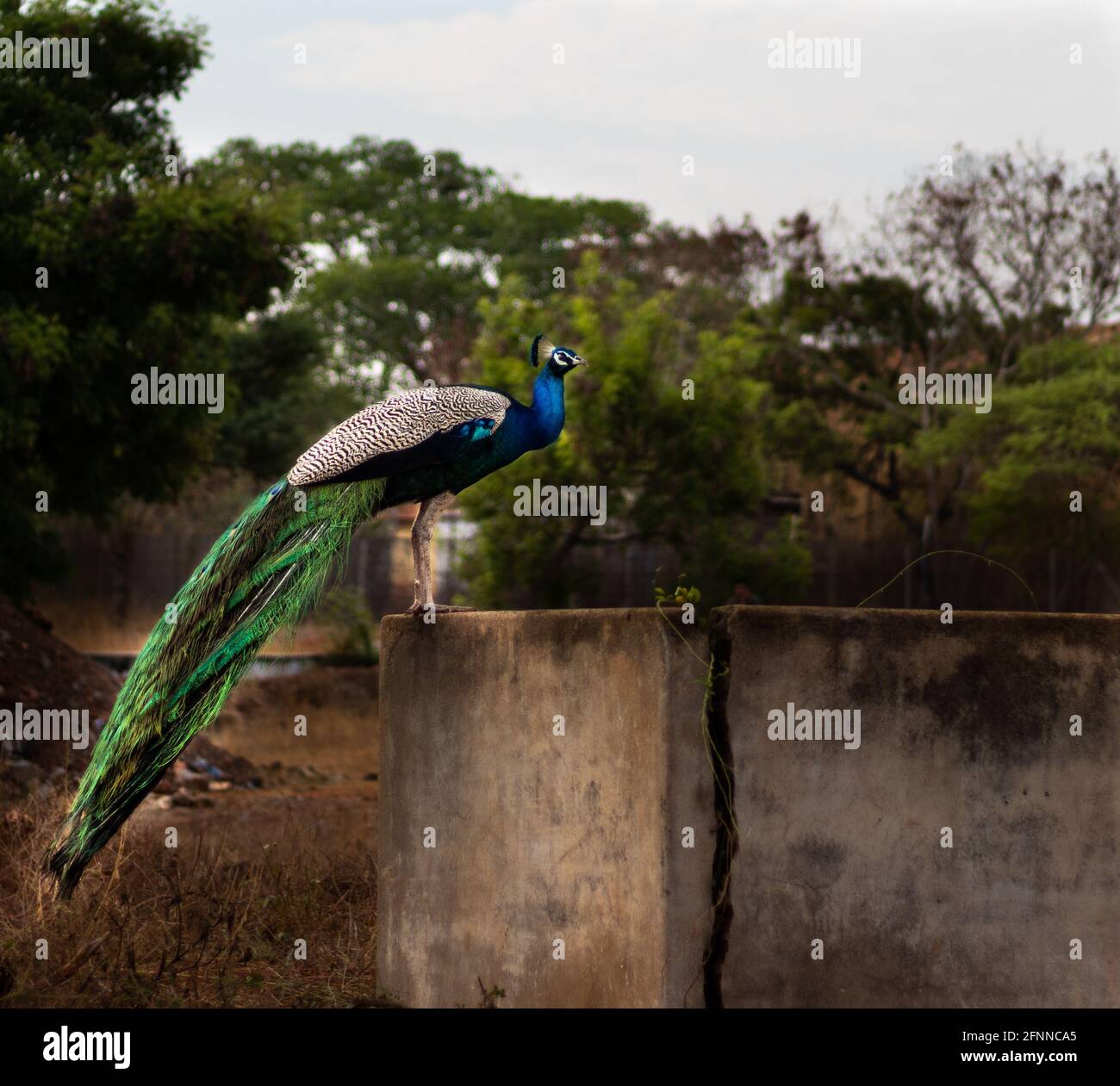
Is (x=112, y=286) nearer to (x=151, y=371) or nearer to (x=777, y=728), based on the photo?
(x=151, y=371)

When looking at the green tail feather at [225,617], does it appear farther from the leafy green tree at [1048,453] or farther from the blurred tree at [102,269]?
the leafy green tree at [1048,453]

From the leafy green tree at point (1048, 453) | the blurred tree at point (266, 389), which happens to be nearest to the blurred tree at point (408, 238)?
the blurred tree at point (266, 389)

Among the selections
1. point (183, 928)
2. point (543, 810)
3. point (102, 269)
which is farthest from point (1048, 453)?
point (543, 810)

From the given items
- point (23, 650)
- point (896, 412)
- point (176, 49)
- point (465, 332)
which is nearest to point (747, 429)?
point (896, 412)

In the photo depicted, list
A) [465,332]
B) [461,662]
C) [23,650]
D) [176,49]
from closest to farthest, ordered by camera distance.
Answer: [461,662] < [23,650] < [176,49] < [465,332]

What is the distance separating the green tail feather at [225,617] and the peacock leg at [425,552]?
206 millimetres

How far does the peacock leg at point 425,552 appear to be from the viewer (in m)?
6.19

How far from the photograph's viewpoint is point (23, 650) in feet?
50.2

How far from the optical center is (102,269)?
16.2m

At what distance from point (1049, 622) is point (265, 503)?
10.4 ft

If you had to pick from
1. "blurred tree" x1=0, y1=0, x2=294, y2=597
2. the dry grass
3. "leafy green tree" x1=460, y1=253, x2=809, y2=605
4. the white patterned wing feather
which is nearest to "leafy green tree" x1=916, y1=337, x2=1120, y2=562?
"leafy green tree" x1=460, y1=253, x2=809, y2=605

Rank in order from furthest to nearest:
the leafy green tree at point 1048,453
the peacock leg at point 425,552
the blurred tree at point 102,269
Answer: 1. the leafy green tree at point 1048,453
2. the blurred tree at point 102,269
3. the peacock leg at point 425,552

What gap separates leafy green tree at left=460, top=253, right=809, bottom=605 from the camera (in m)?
24.1

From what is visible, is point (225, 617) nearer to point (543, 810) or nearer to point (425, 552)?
point (425, 552)
